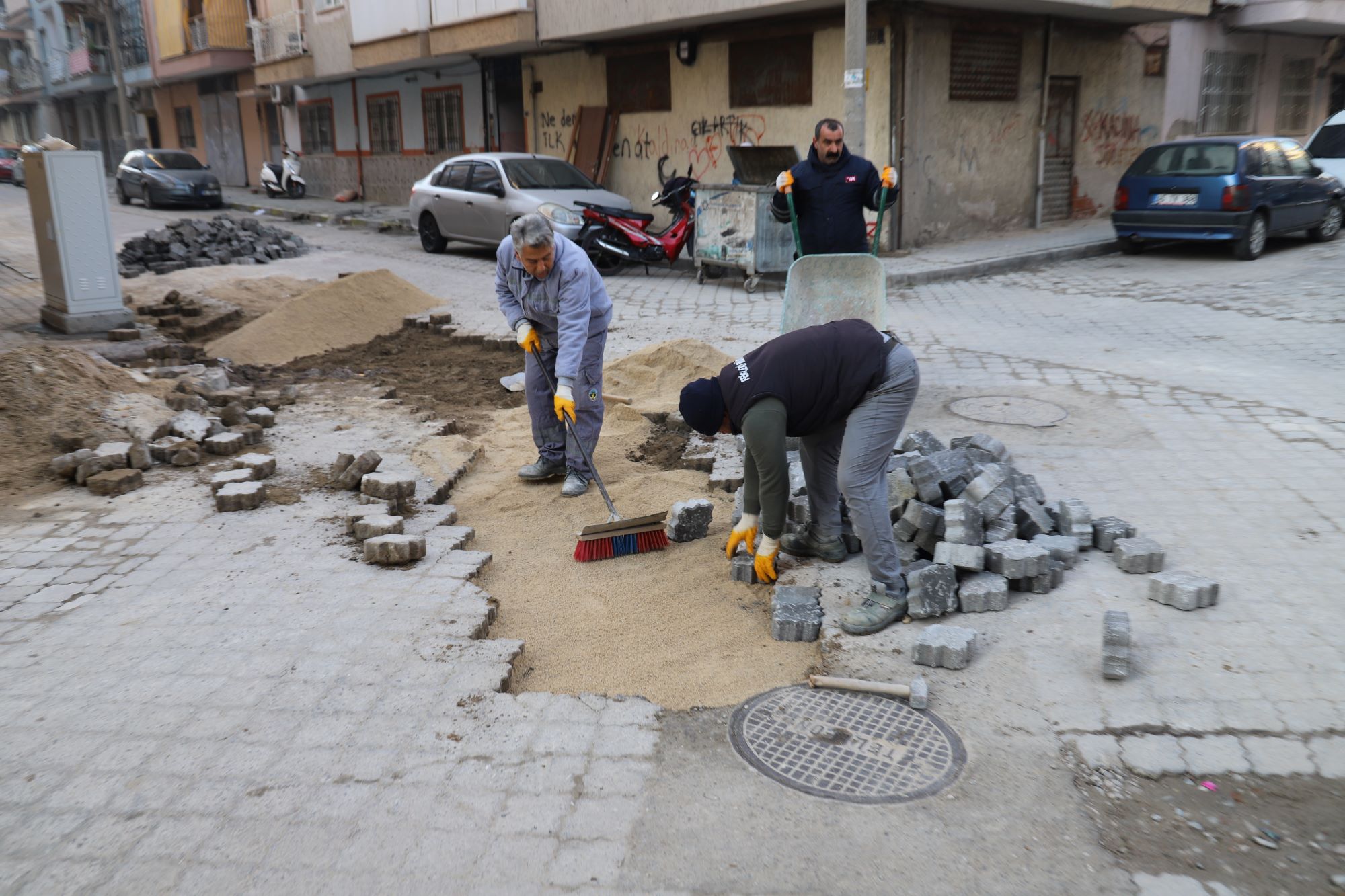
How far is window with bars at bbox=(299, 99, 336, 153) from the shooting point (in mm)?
27625

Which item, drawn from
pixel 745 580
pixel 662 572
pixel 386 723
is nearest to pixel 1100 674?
pixel 745 580

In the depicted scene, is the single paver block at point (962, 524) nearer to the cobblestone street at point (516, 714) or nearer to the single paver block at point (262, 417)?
the cobblestone street at point (516, 714)

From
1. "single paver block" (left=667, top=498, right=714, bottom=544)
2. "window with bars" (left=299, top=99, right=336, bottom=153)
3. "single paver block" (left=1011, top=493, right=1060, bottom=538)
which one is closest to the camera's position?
"single paver block" (left=1011, top=493, right=1060, bottom=538)

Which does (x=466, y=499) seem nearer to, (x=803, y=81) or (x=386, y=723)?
(x=386, y=723)

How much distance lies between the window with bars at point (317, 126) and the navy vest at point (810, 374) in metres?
26.7

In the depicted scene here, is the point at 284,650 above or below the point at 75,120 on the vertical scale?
below

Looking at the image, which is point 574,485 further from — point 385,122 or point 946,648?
point 385,122

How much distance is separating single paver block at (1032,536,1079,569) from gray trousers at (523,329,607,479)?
8.27 feet

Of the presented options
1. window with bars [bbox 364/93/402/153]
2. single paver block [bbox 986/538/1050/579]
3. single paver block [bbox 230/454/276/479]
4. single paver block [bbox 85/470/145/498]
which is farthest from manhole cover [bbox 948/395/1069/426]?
window with bars [bbox 364/93/402/153]

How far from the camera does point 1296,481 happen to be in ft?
17.7

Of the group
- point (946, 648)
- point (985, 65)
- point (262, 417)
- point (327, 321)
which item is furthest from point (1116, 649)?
point (985, 65)

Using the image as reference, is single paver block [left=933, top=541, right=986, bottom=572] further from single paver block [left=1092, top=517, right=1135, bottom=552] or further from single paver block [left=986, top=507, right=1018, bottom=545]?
single paver block [left=1092, top=517, right=1135, bottom=552]

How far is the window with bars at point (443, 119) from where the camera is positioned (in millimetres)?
22797

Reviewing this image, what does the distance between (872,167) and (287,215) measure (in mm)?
20226
